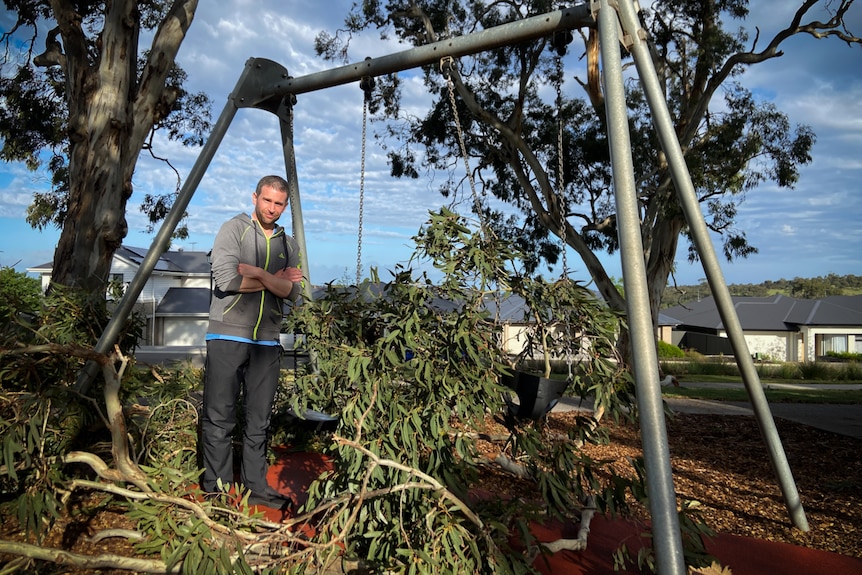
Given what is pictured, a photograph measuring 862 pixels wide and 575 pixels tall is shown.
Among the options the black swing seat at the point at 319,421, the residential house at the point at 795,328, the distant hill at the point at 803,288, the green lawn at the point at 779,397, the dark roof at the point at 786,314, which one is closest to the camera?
the black swing seat at the point at 319,421

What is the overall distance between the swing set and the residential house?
120 ft

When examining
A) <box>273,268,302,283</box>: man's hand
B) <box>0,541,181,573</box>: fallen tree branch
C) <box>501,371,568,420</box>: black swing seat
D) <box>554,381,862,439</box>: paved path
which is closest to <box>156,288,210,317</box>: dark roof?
<box>554,381,862,439</box>: paved path

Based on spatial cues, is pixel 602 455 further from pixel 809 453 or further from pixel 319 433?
pixel 319 433

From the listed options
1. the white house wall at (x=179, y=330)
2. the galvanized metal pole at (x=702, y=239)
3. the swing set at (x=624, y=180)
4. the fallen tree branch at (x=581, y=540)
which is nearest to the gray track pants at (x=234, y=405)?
the swing set at (x=624, y=180)

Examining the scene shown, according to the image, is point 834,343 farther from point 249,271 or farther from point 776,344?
point 249,271

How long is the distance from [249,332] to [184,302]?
1210 inches

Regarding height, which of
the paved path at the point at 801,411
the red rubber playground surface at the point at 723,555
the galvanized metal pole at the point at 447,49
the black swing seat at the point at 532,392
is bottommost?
the red rubber playground surface at the point at 723,555

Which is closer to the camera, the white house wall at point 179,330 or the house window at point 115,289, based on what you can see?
the house window at point 115,289

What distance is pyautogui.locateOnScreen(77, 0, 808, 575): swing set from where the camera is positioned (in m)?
2.26

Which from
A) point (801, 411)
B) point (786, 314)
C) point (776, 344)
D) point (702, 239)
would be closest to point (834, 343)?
point (786, 314)

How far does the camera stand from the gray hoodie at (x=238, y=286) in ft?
11.2

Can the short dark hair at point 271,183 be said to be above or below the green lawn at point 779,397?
above

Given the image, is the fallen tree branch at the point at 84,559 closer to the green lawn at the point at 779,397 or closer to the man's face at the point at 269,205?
the man's face at the point at 269,205

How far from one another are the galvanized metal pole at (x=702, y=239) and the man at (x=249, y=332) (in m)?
2.03
